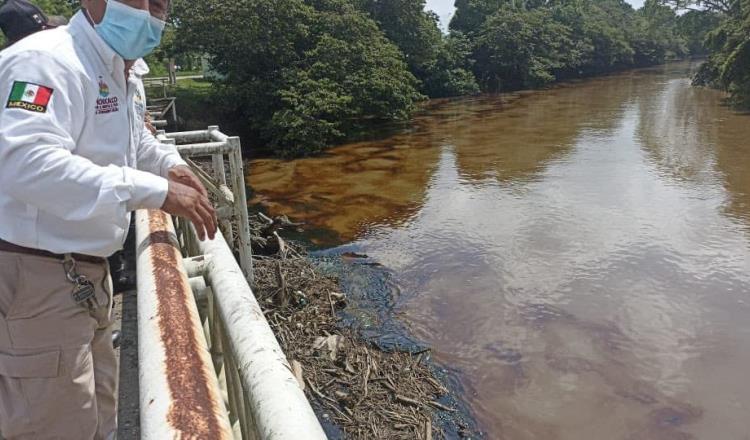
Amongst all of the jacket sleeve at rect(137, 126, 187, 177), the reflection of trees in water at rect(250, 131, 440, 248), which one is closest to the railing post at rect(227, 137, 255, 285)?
the jacket sleeve at rect(137, 126, 187, 177)

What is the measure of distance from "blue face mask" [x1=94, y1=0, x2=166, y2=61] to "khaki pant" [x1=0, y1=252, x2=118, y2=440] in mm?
669

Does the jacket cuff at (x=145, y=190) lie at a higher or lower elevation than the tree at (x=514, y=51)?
lower

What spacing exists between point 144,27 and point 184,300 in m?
0.93

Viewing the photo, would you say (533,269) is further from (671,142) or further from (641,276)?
(671,142)

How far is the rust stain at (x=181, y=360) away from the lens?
948mm

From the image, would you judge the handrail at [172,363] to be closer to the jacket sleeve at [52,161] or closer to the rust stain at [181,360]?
the rust stain at [181,360]

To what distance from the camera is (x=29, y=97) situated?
1.33 m

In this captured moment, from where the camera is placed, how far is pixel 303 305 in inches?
247

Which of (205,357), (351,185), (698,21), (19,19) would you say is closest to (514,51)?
(698,21)

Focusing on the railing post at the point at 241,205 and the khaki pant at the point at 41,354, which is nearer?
the khaki pant at the point at 41,354

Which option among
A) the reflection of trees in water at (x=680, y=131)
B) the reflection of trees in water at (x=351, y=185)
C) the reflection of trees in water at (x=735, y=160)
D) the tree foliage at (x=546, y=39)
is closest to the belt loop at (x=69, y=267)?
the reflection of trees in water at (x=351, y=185)

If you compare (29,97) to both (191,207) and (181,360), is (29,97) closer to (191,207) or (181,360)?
(191,207)

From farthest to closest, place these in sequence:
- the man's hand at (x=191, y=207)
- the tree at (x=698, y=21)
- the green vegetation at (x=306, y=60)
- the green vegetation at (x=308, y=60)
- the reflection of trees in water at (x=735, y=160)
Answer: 1. the tree at (x=698, y=21)
2. the green vegetation at (x=308, y=60)
3. the green vegetation at (x=306, y=60)
4. the reflection of trees in water at (x=735, y=160)
5. the man's hand at (x=191, y=207)

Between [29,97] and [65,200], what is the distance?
264mm
